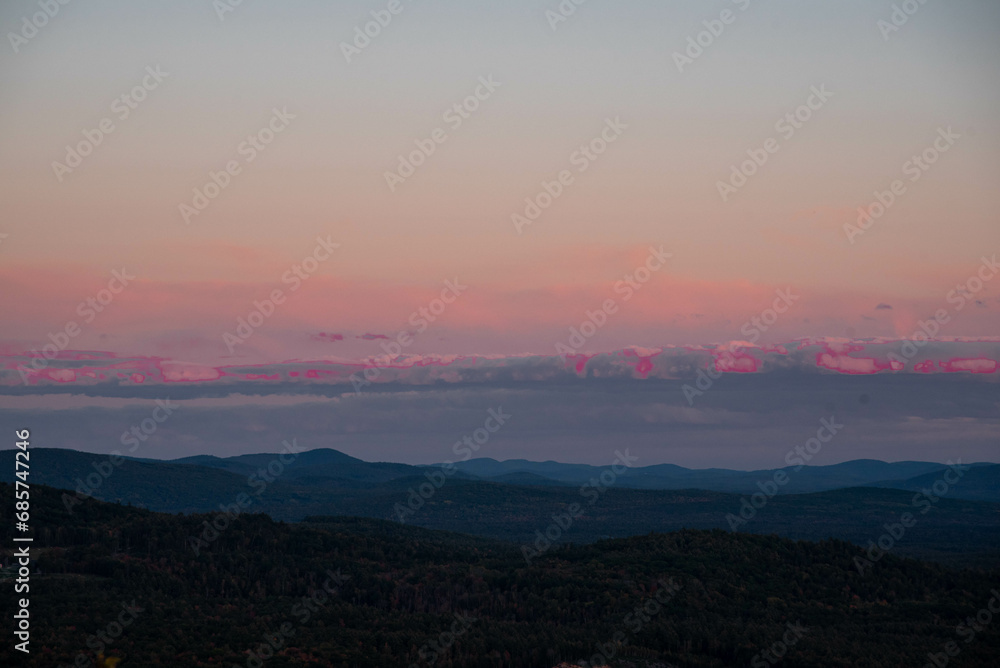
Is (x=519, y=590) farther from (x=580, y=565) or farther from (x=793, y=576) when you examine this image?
(x=793, y=576)

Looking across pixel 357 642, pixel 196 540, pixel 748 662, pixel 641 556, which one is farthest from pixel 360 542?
pixel 748 662

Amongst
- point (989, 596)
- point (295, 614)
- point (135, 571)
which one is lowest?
point (989, 596)

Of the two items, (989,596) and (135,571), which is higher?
(135,571)

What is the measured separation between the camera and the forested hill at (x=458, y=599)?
53.8 metres

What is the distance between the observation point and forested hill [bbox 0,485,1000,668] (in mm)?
53812

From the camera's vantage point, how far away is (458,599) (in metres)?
73.2

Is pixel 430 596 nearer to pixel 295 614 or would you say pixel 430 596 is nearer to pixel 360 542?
pixel 295 614

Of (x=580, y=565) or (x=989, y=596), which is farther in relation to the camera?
(x=580, y=565)

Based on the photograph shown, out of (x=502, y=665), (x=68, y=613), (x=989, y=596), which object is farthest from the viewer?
(x=989, y=596)

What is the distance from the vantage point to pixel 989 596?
234 feet

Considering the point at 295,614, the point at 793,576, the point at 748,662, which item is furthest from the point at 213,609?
the point at 793,576

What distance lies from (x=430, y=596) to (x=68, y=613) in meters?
27.7

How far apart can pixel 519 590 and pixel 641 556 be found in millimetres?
13493

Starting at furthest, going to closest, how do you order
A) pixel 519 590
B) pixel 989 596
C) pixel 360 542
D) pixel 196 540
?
pixel 360 542 < pixel 196 540 < pixel 519 590 < pixel 989 596
